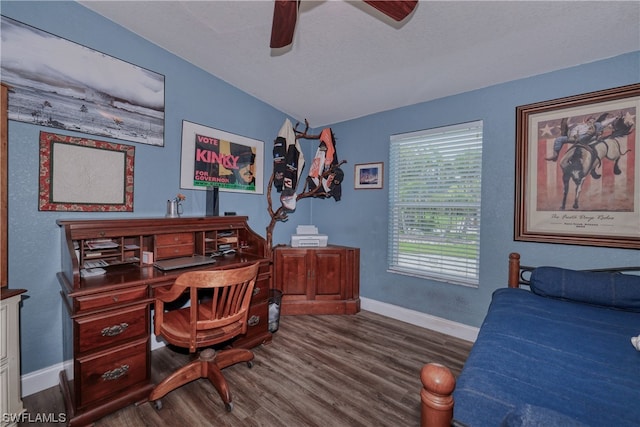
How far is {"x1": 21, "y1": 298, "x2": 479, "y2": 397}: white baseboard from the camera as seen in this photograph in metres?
1.81

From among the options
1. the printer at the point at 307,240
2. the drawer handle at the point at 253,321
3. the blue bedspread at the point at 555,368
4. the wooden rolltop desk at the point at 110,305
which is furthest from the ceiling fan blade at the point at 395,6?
the printer at the point at 307,240

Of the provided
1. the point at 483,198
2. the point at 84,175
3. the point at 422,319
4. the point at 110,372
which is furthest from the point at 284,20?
the point at 422,319

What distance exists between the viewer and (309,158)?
3.93 meters

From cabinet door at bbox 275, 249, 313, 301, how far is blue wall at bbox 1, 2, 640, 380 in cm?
44

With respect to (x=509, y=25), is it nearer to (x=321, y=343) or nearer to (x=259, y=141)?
(x=259, y=141)

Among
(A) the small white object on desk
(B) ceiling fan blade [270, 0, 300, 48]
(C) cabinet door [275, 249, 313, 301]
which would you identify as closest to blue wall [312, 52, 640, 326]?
(C) cabinet door [275, 249, 313, 301]

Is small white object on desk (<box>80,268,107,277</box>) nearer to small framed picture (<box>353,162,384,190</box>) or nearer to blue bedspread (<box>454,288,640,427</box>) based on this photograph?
blue bedspread (<box>454,288,640,427</box>)

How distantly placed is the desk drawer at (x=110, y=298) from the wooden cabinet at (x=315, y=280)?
5.27ft

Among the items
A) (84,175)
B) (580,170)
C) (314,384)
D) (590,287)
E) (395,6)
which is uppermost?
(395,6)

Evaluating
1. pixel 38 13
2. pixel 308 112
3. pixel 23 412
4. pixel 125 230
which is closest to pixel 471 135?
pixel 308 112

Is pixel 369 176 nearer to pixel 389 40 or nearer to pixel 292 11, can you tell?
pixel 389 40

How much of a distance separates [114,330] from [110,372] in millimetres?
258

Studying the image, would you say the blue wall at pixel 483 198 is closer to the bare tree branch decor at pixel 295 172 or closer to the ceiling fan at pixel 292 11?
the bare tree branch decor at pixel 295 172

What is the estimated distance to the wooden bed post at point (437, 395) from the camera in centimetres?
77
